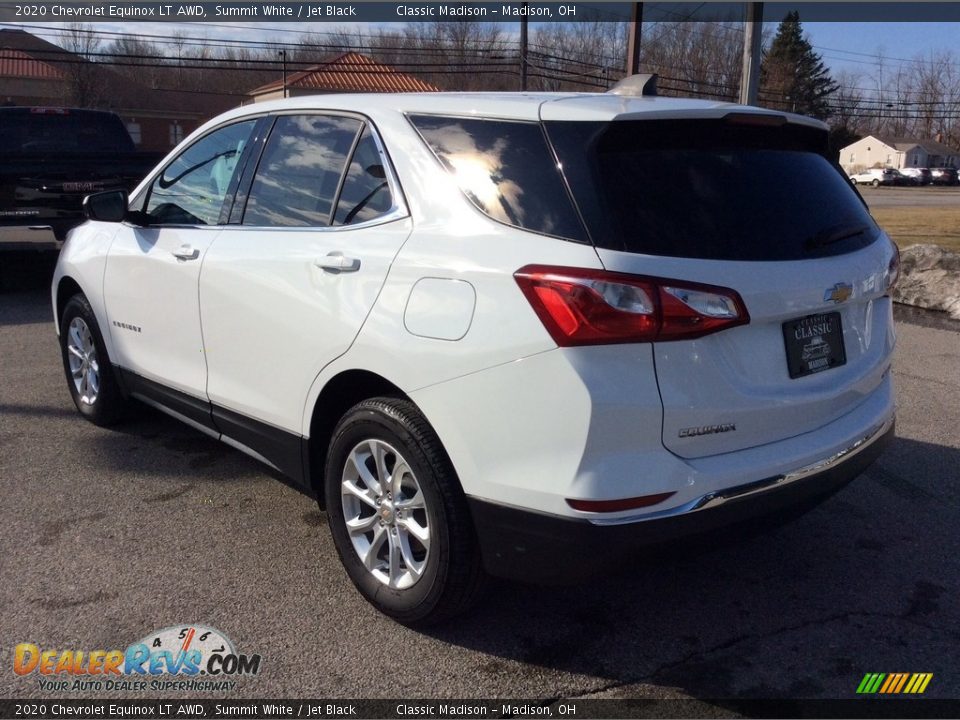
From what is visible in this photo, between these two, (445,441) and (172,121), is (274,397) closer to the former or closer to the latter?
(445,441)

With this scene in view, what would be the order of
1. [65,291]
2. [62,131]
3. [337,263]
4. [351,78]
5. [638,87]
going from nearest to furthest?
[337,263] → [638,87] → [65,291] → [62,131] → [351,78]

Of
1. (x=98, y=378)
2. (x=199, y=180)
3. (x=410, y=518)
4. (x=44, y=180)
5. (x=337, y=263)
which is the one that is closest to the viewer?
(x=410, y=518)

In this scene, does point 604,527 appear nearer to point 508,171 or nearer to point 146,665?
point 508,171

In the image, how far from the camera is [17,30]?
51250mm

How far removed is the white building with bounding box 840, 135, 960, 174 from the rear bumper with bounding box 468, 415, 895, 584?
102 metres

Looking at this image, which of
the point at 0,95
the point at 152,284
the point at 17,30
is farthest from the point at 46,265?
the point at 17,30

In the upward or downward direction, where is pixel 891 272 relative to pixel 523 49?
downward

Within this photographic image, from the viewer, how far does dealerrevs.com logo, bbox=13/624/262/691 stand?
9.22 ft

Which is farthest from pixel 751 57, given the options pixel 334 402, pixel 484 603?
pixel 484 603

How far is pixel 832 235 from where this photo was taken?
10.0 ft

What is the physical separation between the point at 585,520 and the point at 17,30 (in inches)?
2335

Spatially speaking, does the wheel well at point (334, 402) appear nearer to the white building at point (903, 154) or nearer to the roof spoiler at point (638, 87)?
the roof spoiler at point (638, 87)

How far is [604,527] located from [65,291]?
13.8ft

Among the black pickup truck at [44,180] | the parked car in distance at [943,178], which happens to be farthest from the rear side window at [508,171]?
the parked car in distance at [943,178]
